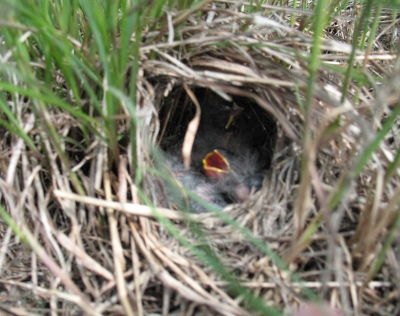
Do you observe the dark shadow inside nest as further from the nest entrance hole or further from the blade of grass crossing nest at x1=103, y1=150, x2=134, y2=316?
the blade of grass crossing nest at x1=103, y1=150, x2=134, y2=316

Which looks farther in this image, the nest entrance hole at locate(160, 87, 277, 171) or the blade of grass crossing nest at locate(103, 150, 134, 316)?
the nest entrance hole at locate(160, 87, 277, 171)

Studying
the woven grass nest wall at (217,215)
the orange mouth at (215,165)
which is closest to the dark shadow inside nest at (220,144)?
the orange mouth at (215,165)

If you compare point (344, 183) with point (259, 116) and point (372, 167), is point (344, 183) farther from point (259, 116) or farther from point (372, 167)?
point (259, 116)

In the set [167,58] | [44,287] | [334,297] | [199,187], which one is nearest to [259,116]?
[199,187]

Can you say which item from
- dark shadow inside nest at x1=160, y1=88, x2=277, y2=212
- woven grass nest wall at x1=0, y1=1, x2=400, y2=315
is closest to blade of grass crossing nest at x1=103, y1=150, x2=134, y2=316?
woven grass nest wall at x1=0, y1=1, x2=400, y2=315

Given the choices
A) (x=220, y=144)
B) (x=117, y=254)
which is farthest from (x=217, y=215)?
(x=220, y=144)

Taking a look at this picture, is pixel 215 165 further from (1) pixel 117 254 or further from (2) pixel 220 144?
(1) pixel 117 254
